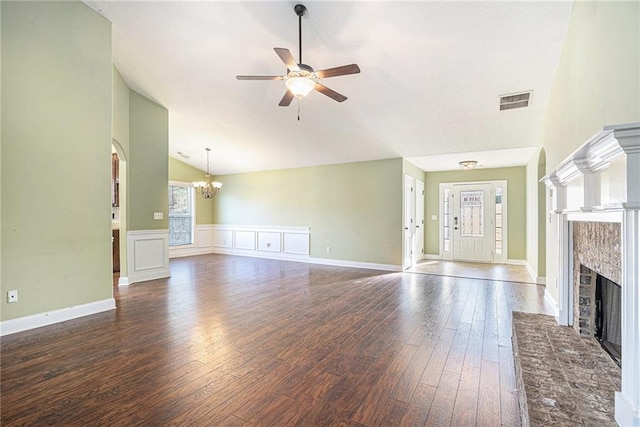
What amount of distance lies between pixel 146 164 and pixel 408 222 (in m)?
5.48

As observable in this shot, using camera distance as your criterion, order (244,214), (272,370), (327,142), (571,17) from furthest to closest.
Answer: (244,214)
(327,142)
(571,17)
(272,370)

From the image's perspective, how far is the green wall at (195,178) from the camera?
882cm

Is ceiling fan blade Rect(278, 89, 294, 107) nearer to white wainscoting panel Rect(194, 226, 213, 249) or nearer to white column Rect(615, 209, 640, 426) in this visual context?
white column Rect(615, 209, 640, 426)

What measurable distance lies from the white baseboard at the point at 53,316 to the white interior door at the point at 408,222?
208 inches

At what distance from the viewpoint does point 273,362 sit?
251 cm

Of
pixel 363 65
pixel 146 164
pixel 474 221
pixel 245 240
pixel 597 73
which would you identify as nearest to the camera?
pixel 597 73

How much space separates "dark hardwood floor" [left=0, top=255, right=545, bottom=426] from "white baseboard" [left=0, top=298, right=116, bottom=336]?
134 mm

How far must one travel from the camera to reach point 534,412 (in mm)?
1598

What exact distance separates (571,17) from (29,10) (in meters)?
5.36

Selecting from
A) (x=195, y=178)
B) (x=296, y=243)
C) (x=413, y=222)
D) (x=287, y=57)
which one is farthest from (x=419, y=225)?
(x=195, y=178)

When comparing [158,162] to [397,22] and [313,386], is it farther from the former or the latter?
[313,386]

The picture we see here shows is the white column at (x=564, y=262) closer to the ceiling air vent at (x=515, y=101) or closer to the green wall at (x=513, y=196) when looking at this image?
the ceiling air vent at (x=515, y=101)

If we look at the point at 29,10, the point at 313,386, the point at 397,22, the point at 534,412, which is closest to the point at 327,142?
the point at 397,22

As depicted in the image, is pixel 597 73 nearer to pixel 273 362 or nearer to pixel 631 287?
pixel 631 287
